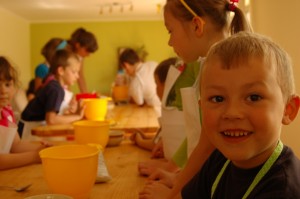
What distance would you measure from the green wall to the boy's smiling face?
610 cm

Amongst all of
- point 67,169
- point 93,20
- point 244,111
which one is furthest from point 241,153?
point 93,20

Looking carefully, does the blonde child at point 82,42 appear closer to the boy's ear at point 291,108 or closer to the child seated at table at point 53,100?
the child seated at table at point 53,100

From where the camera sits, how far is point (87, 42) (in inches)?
122

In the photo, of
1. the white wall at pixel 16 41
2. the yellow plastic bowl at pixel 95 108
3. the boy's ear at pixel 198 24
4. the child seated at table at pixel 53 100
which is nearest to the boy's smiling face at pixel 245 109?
the boy's ear at pixel 198 24

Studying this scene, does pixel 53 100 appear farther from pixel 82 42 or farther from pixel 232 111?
pixel 232 111

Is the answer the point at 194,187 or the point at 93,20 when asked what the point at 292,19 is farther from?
the point at 93,20

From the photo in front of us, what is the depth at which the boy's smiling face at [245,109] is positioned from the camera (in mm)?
585

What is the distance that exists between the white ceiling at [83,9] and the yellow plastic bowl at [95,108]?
3249 millimetres

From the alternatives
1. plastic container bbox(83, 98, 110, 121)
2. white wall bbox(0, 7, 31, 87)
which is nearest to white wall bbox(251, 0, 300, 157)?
plastic container bbox(83, 98, 110, 121)

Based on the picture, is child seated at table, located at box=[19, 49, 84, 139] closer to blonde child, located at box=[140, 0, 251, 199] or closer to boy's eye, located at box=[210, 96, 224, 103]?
blonde child, located at box=[140, 0, 251, 199]

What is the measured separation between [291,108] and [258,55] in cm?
12

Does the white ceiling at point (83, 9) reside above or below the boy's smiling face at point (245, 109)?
above

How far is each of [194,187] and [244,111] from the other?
268 millimetres

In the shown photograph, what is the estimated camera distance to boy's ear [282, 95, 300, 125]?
2.09 feet
